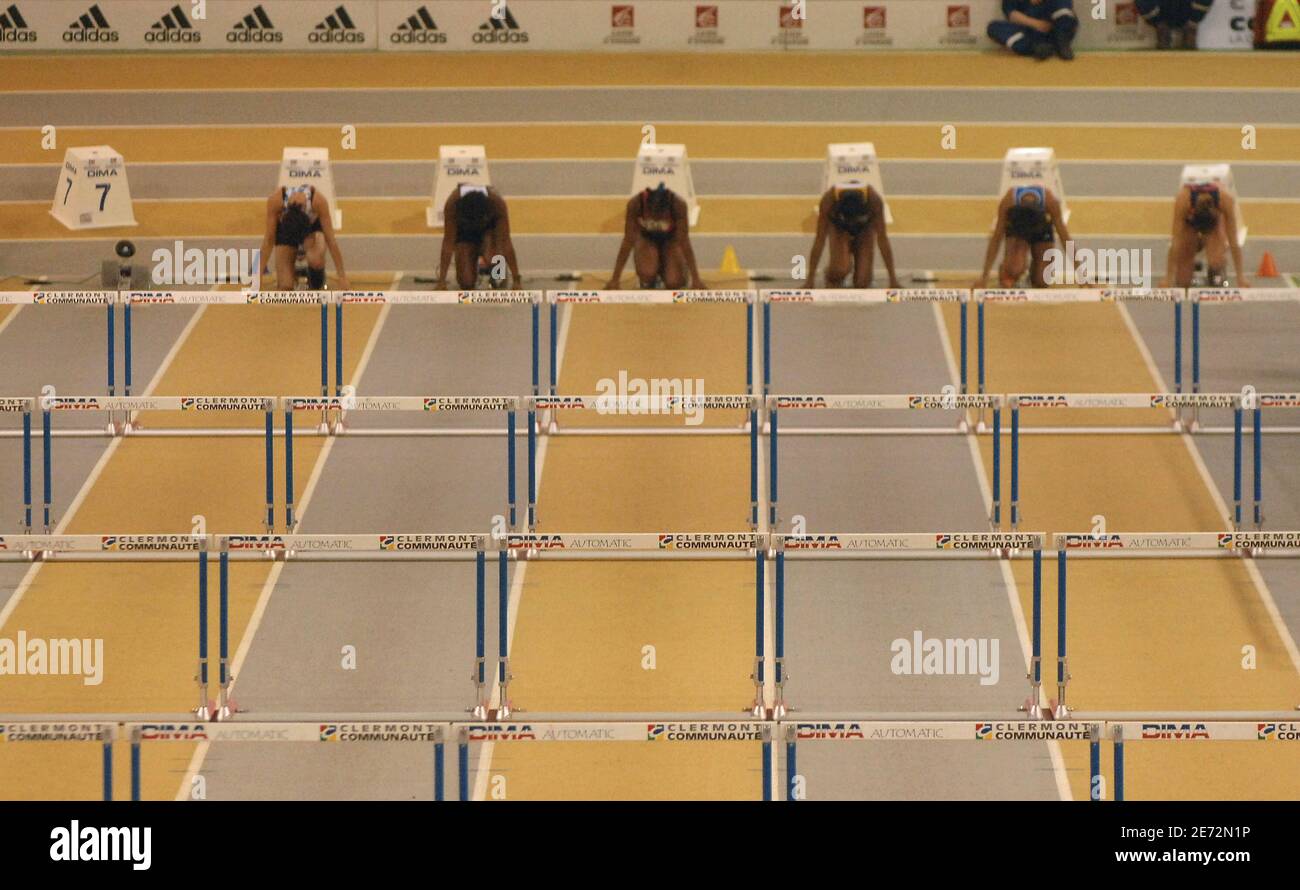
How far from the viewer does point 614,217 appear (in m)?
19.2

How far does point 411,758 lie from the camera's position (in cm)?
1156

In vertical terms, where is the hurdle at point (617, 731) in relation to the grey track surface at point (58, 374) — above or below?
below

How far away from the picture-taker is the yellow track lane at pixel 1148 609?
37.7 ft

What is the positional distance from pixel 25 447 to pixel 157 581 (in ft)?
3.16

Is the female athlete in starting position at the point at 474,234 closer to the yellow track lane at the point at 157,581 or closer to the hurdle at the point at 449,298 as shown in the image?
the yellow track lane at the point at 157,581

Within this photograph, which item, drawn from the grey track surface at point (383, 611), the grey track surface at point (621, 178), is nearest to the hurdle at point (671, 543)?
the grey track surface at point (383, 611)

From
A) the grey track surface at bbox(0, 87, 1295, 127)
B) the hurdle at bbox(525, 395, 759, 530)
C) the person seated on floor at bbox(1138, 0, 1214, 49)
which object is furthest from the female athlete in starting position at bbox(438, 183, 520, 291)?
the person seated on floor at bbox(1138, 0, 1214, 49)

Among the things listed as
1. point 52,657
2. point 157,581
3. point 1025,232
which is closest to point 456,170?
point 1025,232

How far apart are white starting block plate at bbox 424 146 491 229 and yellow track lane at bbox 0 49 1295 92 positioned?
2.08 m

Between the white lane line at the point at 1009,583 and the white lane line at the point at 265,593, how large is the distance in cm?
374

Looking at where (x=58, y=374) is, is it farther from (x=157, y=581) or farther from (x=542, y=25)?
(x=542, y=25)

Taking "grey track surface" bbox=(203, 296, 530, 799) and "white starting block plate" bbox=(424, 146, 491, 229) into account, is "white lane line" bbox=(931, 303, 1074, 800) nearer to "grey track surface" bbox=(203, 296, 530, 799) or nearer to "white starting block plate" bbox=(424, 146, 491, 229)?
"grey track surface" bbox=(203, 296, 530, 799)
